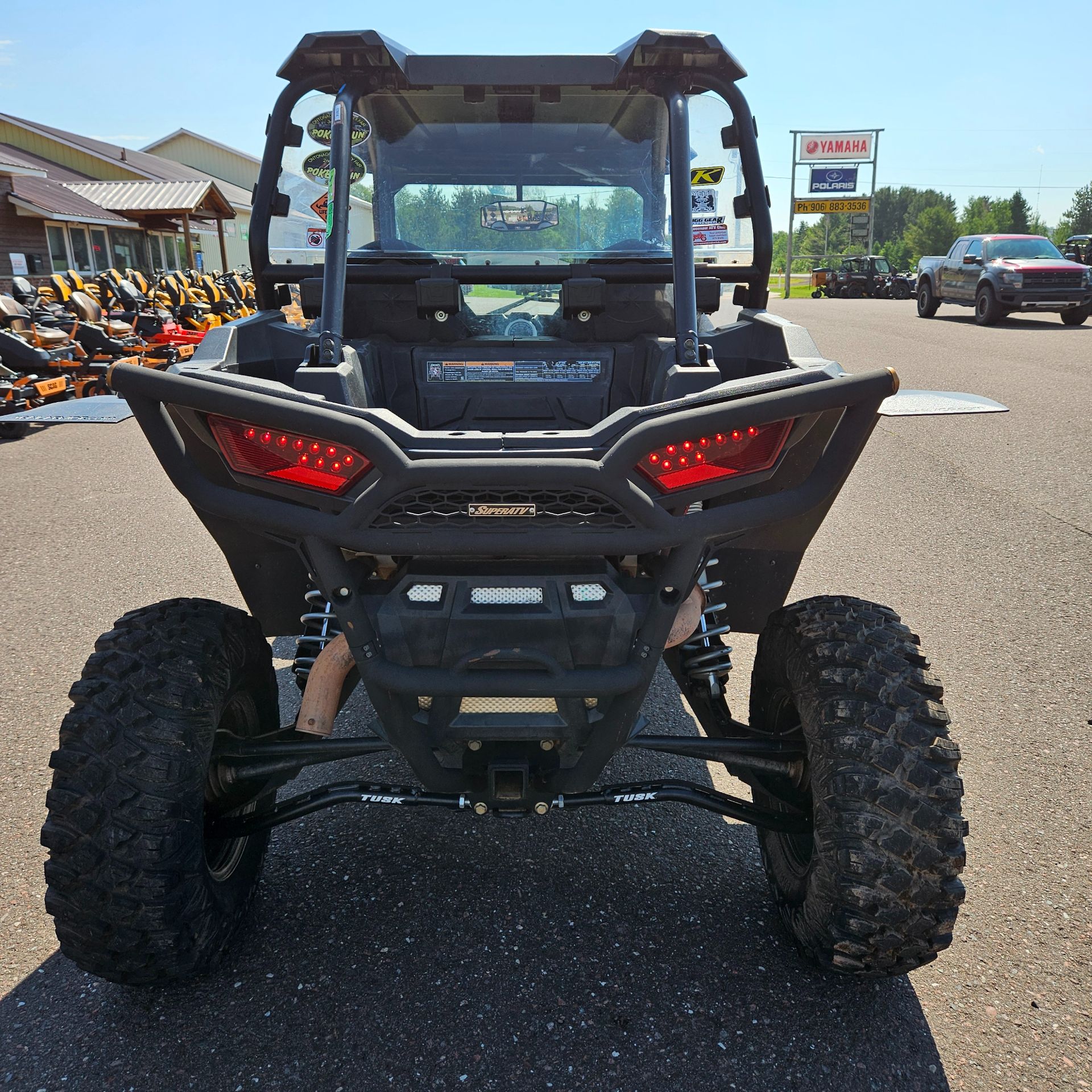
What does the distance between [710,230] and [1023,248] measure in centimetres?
2030

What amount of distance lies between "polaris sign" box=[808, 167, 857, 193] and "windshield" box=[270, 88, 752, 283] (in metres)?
60.2

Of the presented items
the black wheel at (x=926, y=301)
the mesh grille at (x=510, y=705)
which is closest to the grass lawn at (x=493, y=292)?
the mesh grille at (x=510, y=705)

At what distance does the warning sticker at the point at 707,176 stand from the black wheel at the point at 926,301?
22.7 meters

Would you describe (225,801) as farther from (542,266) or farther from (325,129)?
(325,129)

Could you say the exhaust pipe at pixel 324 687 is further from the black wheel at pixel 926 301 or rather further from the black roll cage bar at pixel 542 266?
the black wheel at pixel 926 301

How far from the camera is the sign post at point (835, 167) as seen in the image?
187ft

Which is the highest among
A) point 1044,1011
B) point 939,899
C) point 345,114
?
point 345,114

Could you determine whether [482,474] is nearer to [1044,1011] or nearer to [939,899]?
[939,899]

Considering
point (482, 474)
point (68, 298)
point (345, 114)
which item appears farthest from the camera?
point (68, 298)

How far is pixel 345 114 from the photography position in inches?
112

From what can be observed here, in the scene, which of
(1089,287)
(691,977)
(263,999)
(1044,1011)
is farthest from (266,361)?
(1089,287)

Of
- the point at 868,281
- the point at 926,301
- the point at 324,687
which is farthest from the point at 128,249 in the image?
the point at 324,687

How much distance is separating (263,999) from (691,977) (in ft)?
3.53

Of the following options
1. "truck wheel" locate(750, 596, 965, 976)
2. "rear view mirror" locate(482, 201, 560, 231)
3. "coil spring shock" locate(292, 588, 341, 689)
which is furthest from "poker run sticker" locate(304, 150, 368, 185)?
"truck wheel" locate(750, 596, 965, 976)
